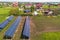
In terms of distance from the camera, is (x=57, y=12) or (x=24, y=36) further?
(x=57, y=12)

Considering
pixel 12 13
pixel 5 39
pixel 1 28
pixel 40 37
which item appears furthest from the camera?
pixel 12 13

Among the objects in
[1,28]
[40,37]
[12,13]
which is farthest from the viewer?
[12,13]

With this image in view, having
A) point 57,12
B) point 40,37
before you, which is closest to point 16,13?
point 57,12

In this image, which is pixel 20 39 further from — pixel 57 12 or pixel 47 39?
pixel 57 12

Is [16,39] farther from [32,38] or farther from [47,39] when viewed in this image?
[47,39]

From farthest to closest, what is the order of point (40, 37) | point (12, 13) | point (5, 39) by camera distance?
point (12, 13) → point (40, 37) → point (5, 39)

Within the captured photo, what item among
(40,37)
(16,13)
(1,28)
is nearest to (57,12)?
(16,13)

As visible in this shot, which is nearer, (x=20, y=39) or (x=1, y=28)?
(x=20, y=39)

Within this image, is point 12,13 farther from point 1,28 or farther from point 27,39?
point 27,39

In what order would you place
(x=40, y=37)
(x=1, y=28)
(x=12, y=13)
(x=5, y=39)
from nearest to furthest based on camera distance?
(x=5, y=39)
(x=40, y=37)
(x=1, y=28)
(x=12, y=13)
